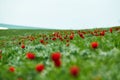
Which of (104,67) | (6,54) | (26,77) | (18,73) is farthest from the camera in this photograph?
(6,54)

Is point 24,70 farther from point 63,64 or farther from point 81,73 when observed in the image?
point 81,73

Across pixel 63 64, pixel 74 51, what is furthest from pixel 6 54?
pixel 63 64

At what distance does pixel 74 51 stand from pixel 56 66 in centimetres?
385

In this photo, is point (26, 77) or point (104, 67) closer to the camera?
point (104, 67)

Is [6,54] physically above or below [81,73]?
below

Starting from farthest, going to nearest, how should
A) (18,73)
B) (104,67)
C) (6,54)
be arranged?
(6,54), (18,73), (104,67)

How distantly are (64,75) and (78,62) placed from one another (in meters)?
0.75

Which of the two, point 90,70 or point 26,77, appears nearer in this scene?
point 90,70

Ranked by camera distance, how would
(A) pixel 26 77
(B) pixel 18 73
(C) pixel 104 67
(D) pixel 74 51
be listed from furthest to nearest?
1. (D) pixel 74 51
2. (B) pixel 18 73
3. (A) pixel 26 77
4. (C) pixel 104 67

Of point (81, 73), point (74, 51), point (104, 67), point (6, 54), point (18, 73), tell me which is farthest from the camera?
point (6, 54)

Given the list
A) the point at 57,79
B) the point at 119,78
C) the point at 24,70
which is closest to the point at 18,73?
the point at 24,70

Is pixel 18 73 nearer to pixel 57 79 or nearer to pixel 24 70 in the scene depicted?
pixel 24 70

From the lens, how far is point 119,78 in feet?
15.5

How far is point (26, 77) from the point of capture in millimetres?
5809
